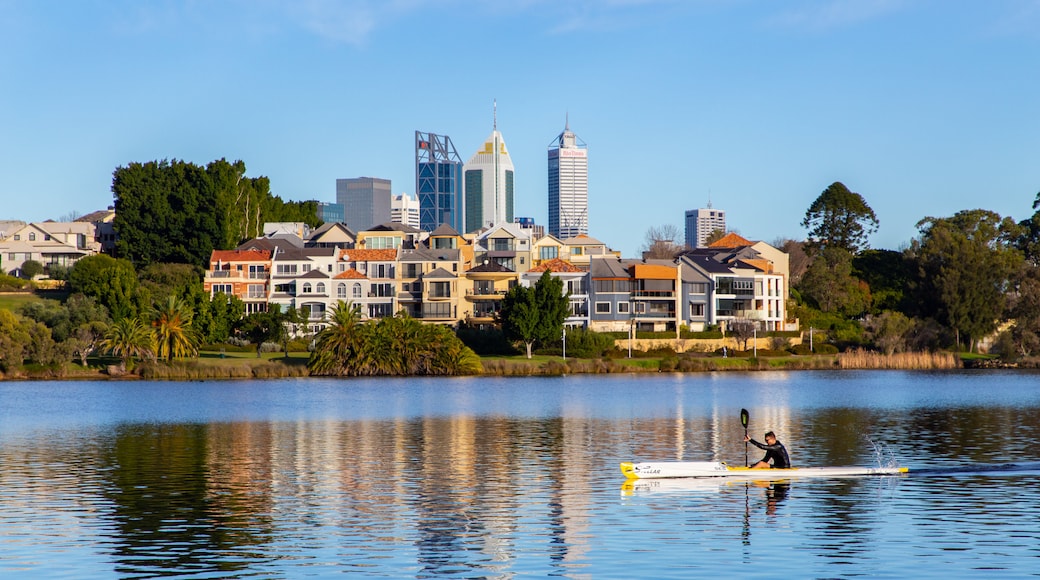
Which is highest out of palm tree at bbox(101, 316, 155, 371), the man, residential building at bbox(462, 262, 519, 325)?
residential building at bbox(462, 262, 519, 325)

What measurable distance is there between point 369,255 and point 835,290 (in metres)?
56.1

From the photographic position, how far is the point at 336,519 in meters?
33.3

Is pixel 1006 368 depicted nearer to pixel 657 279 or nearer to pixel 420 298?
pixel 657 279

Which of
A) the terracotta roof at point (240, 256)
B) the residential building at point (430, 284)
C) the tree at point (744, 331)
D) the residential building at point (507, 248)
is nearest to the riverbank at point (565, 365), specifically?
the tree at point (744, 331)

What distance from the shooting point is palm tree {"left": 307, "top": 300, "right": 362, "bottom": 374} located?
362 ft

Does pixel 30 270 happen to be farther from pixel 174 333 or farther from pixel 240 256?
pixel 174 333

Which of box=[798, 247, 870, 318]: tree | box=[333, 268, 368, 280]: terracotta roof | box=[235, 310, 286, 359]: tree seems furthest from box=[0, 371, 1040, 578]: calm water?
box=[798, 247, 870, 318]: tree

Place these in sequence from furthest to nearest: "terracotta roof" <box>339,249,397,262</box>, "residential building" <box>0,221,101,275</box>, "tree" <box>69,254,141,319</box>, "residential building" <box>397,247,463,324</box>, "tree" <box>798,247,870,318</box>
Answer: "residential building" <box>0,221,101,275</box> → "tree" <box>798,247,870,318</box> → "terracotta roof" <box>339,249,397,262</box> → "residential building" <box>397,247,463,324</box> → "tree" <box>69,254,141,319</box>

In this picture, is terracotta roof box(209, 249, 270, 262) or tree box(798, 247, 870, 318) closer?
terracotta roof box(209, 249, 270, 262)

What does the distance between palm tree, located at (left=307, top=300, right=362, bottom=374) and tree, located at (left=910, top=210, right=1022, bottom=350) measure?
208ft

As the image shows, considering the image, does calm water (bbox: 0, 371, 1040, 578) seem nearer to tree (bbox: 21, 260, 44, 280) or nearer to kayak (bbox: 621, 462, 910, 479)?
kayak (bbox: 621, 462, 910, 479)

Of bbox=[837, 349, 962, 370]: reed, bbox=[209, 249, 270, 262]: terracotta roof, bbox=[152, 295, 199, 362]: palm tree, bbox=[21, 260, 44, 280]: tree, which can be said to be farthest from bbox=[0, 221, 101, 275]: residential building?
bbox=[837, 349, 962, 370]: reed

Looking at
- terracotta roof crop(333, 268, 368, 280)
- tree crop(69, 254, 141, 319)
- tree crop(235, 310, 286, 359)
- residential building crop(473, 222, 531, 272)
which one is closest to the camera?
tree crop(235, 310, 286, 359)

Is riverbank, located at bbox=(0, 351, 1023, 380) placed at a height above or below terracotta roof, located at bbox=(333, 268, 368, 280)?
below
